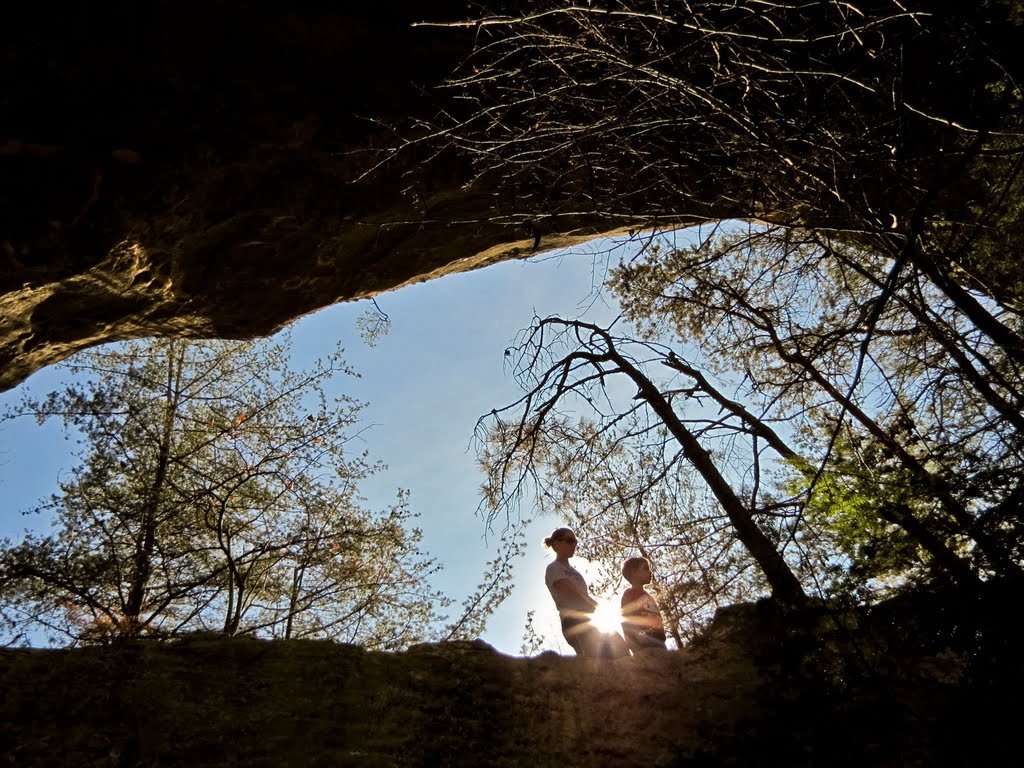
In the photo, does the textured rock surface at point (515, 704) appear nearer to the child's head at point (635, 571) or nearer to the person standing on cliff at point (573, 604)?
the person standing on cliff at point (573, 604)

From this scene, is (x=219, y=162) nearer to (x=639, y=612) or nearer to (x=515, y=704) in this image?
(x=515, y=704)

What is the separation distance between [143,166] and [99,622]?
537 cm

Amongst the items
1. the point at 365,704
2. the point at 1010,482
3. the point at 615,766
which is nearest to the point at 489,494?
the point at 365,704

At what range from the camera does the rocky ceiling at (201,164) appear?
14.9 feet

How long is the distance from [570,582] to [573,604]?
0.20m

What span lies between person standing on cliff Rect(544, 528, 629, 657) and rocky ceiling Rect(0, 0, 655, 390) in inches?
118

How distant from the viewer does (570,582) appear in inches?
206

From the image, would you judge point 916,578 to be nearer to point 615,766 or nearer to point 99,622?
point 615,766

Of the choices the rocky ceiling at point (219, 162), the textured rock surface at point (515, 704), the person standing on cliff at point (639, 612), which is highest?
the rocky ceiling at point (219, 162)

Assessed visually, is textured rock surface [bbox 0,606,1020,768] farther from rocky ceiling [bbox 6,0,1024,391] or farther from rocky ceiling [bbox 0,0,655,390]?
rocky ceiling [bbox 0,0,655,390]

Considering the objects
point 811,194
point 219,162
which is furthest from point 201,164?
point 811,194

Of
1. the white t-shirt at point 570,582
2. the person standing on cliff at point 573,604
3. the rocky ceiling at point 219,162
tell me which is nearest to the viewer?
the rocky ceiling at point 219,162

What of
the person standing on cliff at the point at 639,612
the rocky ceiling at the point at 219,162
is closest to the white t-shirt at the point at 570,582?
the person standing on cliff at the point at 639,612

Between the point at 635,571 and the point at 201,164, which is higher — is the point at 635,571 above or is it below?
below
